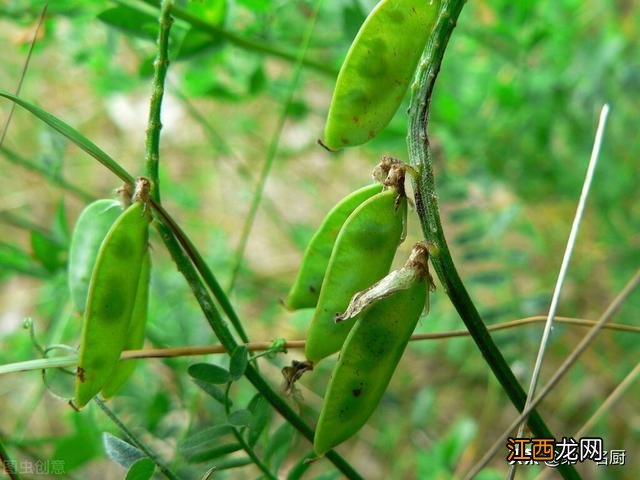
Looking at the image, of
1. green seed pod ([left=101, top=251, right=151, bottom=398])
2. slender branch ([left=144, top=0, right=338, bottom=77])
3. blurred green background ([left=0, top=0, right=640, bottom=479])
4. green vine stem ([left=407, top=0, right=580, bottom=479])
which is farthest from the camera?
blurred green background ([left=0, top=0, right=640, bottom=479])

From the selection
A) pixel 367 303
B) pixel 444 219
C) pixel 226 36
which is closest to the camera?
pixel 367 303

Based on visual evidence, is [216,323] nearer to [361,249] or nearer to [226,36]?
[361,249]

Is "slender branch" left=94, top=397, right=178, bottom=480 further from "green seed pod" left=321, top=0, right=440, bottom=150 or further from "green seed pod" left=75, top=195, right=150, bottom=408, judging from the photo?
"green seed pod" left=321, top=0, right=440, bottom=150

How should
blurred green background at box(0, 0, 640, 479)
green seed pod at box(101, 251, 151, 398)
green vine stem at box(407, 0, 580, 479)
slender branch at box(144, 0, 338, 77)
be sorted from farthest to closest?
blurred green background at box(0, 0, 640, 479) < slender branch at box(144, 0, 338, 77) < green seed pod at box(101, 251, 151, 398) < green vine stem at box(407, 0, 580, 479)

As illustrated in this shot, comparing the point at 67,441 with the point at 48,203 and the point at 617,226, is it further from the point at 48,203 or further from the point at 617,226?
the point at 48,203

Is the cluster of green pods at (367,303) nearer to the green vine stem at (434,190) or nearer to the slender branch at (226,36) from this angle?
the green vine stem at (434,190)

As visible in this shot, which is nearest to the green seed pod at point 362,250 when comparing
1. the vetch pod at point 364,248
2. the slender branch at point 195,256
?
the vetch pod at point 364,248

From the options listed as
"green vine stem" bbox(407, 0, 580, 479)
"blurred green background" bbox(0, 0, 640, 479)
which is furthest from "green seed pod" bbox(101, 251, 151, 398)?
"green vine stem" bbox(407, 0, 580, 479)

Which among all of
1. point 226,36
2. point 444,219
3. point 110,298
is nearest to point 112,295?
point 110,298
